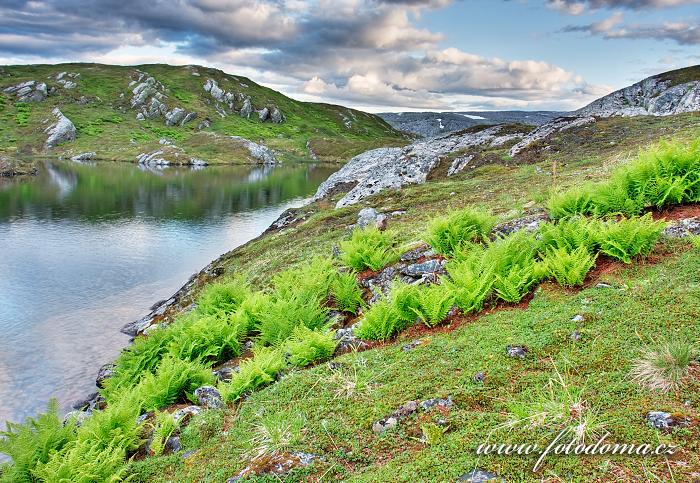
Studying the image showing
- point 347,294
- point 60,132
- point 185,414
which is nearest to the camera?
point 185,414

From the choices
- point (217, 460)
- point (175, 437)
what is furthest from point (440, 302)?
point (175, 437)

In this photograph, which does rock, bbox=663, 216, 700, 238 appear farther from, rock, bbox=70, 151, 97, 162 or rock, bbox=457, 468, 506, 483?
rock, bbox=70, 151, 97, 162

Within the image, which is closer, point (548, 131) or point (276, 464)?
point (276, 464)

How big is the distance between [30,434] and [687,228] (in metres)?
15.5

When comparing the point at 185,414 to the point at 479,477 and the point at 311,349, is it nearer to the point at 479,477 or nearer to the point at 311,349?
the point at 311,349

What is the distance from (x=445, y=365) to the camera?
27.2 feet

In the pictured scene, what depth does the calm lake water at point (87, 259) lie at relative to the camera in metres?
21.5

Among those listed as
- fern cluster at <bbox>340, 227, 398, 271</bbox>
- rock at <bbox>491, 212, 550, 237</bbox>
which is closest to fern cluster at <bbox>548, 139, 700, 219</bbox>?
rock at <bbox>491, 212, 550, 237</bbox>

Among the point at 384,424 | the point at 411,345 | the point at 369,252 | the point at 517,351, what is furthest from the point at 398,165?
the point at 384,424

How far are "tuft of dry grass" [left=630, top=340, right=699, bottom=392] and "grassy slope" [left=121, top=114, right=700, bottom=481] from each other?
18 cm

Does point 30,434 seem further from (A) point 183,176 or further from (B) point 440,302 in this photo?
(A) point 183,176

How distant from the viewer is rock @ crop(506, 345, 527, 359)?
791 centimetres

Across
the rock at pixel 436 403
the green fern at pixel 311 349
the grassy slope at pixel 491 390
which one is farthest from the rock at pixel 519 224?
the rock at pixel 436 403

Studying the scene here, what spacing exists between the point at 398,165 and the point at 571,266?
37413mm
